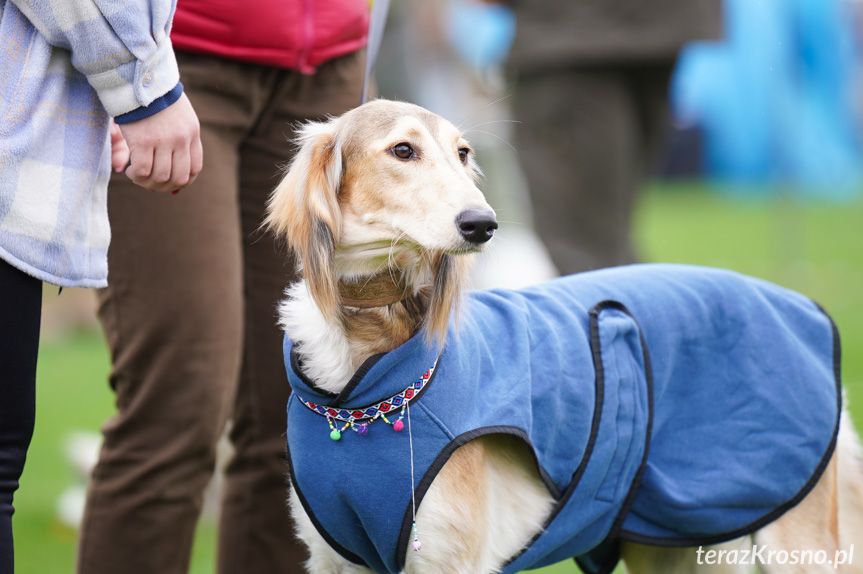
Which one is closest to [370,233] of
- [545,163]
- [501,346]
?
[501,346]

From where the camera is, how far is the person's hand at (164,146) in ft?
6.23

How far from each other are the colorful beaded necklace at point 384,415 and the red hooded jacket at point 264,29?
0.93 metres

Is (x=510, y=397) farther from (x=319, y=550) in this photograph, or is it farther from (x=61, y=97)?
(x=61, y=97)

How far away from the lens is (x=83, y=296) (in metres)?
8.73

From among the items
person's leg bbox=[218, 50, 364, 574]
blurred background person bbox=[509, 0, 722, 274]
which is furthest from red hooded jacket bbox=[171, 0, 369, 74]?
blurred background person bbox=[509, 0, 722, 274]

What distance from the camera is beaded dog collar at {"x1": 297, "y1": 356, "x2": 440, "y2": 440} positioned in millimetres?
2096

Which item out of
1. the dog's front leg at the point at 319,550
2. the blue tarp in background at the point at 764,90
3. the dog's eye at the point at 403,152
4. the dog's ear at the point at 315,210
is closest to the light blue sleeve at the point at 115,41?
the dog's ear at the point at 315,210

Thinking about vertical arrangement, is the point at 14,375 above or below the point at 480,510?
above

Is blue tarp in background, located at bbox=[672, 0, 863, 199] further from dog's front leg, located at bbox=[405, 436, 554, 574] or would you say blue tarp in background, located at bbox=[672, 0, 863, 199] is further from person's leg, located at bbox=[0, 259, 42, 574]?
person's leg, located at bbox=[0, 259, 42, 574]

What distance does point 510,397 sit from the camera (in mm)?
2205

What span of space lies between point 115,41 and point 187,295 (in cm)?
74

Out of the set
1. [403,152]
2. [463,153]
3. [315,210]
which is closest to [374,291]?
[315,210]

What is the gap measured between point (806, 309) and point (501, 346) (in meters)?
0.94

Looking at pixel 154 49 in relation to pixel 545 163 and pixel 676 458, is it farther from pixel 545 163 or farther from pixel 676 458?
pixel 545 163
